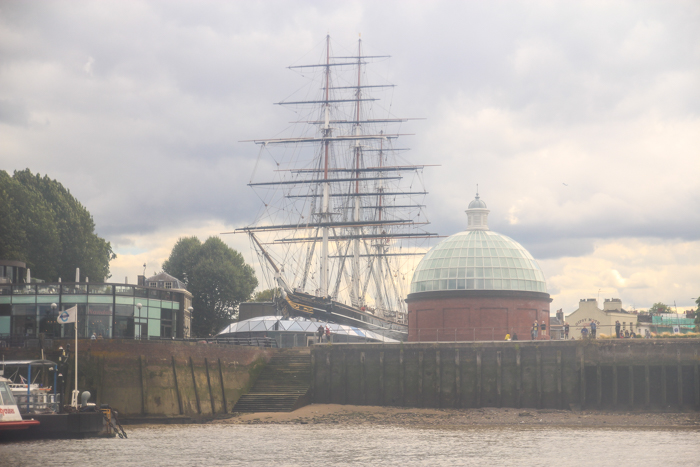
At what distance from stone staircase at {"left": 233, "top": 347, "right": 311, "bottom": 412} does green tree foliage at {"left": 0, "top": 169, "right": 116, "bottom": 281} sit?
26.2 metres

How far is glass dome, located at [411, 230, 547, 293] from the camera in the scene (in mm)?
65750

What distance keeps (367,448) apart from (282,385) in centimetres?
1803

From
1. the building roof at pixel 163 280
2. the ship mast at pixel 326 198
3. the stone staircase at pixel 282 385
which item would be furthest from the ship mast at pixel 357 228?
the stone staircase at pixel 282 385

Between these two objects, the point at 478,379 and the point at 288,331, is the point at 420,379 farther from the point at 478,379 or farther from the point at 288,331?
the point at 288,331

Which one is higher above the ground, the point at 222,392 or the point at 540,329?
the point at 540,329

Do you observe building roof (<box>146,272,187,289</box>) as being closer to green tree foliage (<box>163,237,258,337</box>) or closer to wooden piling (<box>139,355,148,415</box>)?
green tree foliage (<box>163,237,258,337</box>)

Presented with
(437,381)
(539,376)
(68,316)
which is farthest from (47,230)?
(539,376)

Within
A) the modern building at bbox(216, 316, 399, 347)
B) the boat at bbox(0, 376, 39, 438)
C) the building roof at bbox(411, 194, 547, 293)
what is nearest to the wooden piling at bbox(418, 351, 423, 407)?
the modern building at bbox(216, 316, 399, 347)

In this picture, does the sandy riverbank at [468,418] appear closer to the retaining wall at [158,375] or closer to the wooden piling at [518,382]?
the wooden piling at [518,382]

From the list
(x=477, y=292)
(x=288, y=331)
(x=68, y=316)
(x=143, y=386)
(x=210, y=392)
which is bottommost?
(x=210, y=392)

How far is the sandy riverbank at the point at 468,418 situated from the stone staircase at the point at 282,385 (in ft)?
2.51

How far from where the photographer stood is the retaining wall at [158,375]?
45906 mm

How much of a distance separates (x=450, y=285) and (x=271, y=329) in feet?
43.9

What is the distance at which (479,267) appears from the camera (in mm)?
66062
